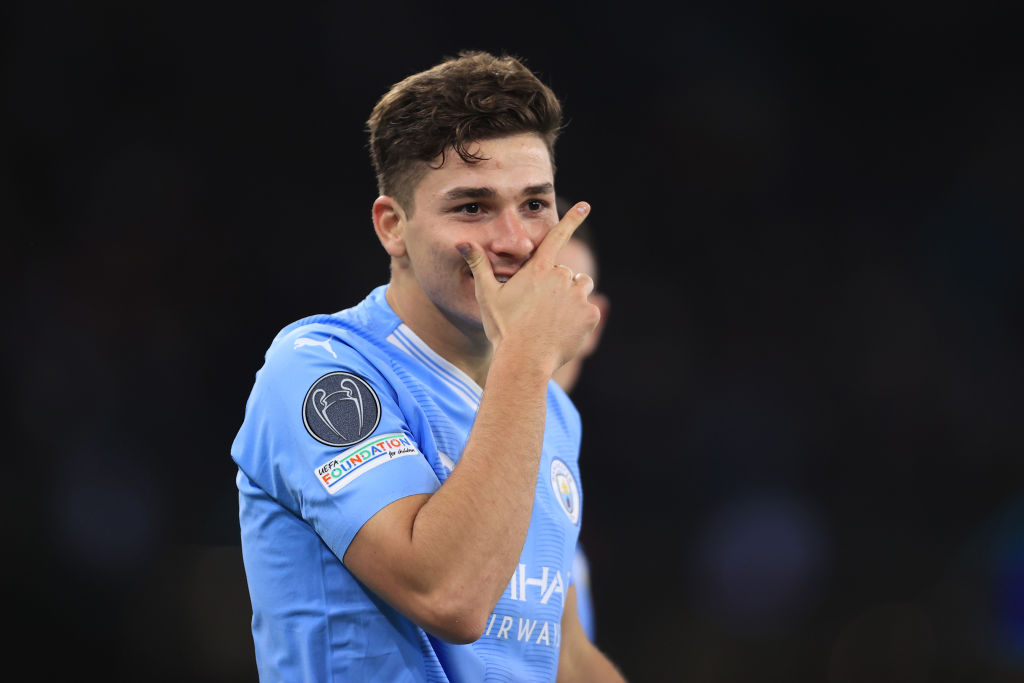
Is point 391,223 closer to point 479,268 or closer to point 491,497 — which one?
point 479,268

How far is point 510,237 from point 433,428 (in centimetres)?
40

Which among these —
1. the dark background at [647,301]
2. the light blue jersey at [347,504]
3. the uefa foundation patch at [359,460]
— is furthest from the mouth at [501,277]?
the dark background at [647,301]

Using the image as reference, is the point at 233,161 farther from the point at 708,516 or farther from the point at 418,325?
the point at 418,325

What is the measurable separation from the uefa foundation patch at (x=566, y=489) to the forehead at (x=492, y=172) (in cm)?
66

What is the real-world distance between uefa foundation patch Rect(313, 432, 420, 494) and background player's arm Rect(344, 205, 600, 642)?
3.5 inches

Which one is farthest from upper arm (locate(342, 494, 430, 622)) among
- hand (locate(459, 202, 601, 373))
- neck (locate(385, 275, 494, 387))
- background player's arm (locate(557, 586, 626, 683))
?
background player's arm (locate(557, 586, 626, 683))

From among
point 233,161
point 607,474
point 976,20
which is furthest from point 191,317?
point 976,20

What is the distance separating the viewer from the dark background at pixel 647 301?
15.9 feet

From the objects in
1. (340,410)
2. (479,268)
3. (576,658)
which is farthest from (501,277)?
(576,658)

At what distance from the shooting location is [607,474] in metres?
5.74

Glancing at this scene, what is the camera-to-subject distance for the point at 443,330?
2002mm

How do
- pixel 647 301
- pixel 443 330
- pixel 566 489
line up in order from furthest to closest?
pixel 647 301 < pixel 566 489 < pixel 443 330

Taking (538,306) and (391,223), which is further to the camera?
(391,223)

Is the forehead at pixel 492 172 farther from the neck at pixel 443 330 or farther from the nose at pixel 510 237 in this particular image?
the neck at pixel 443 330
